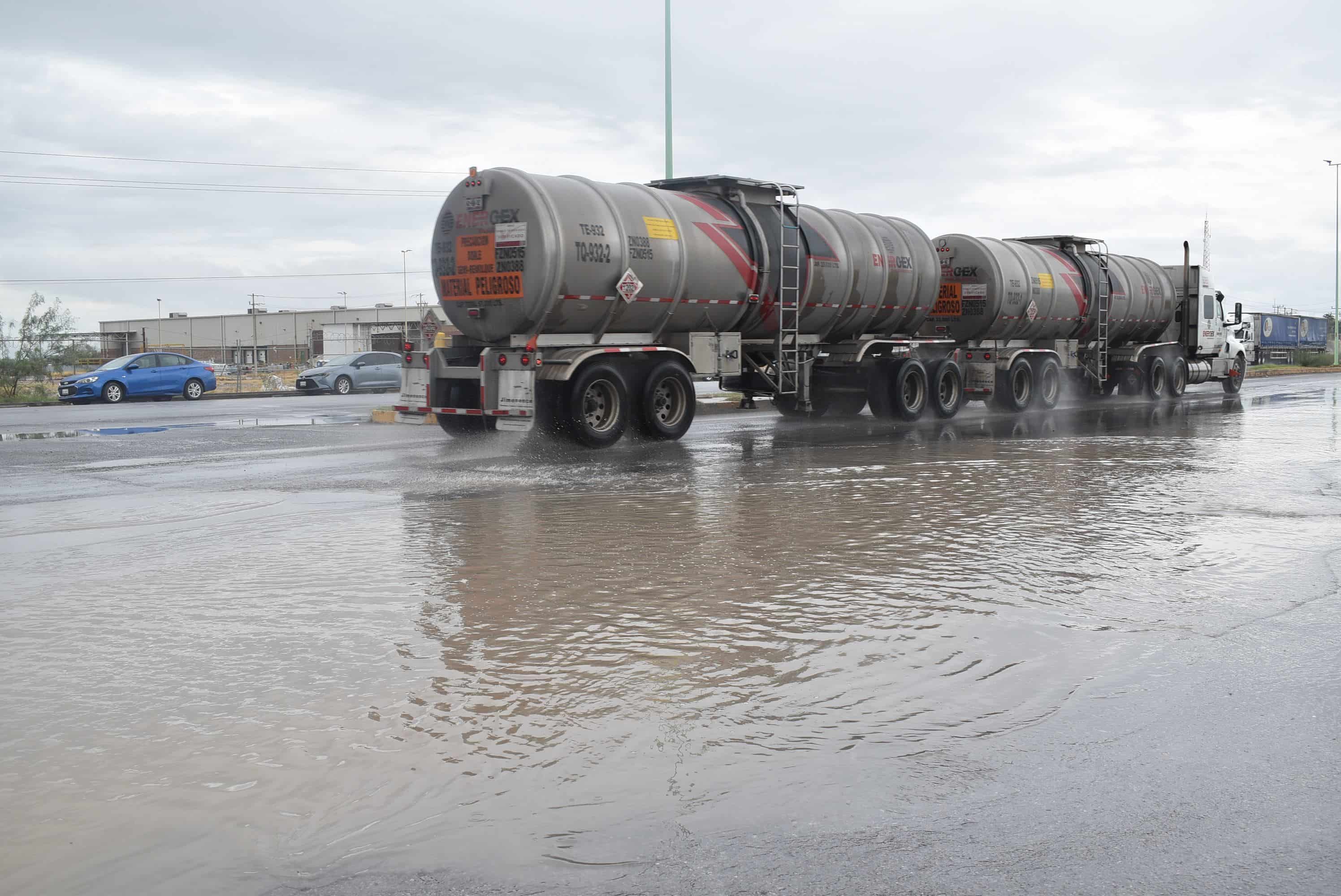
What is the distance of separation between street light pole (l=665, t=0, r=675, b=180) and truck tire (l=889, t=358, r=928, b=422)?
808cm

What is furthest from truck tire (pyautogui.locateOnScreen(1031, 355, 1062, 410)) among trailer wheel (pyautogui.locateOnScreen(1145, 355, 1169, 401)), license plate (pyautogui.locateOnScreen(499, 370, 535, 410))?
license plate (pyautogui.locateOnScreen(499, 370, 535, 410))

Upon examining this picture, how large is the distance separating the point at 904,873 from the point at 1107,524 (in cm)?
664

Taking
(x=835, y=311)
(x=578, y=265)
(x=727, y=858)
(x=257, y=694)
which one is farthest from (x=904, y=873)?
(x=835, y=311)

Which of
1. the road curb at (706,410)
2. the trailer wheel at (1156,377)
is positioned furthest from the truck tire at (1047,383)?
the road curb at (706,410)

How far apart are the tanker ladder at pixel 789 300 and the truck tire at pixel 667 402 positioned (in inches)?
89.8

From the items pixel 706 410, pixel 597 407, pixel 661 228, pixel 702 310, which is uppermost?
pixel 661 228

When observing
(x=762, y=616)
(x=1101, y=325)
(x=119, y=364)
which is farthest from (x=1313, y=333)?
(x=762, y=616)

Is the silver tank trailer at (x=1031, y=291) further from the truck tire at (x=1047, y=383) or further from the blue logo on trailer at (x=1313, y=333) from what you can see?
the blue logo on trailer at (x=1313, y=333)

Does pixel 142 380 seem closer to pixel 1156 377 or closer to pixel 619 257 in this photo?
pixel 619 257

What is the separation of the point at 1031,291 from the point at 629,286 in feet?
37.9

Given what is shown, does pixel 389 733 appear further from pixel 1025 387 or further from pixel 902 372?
pixel 1025 387

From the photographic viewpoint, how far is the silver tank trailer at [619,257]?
15.3 metres

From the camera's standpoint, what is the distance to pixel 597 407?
1625cm

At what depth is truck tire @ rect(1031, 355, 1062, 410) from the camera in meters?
25.5
